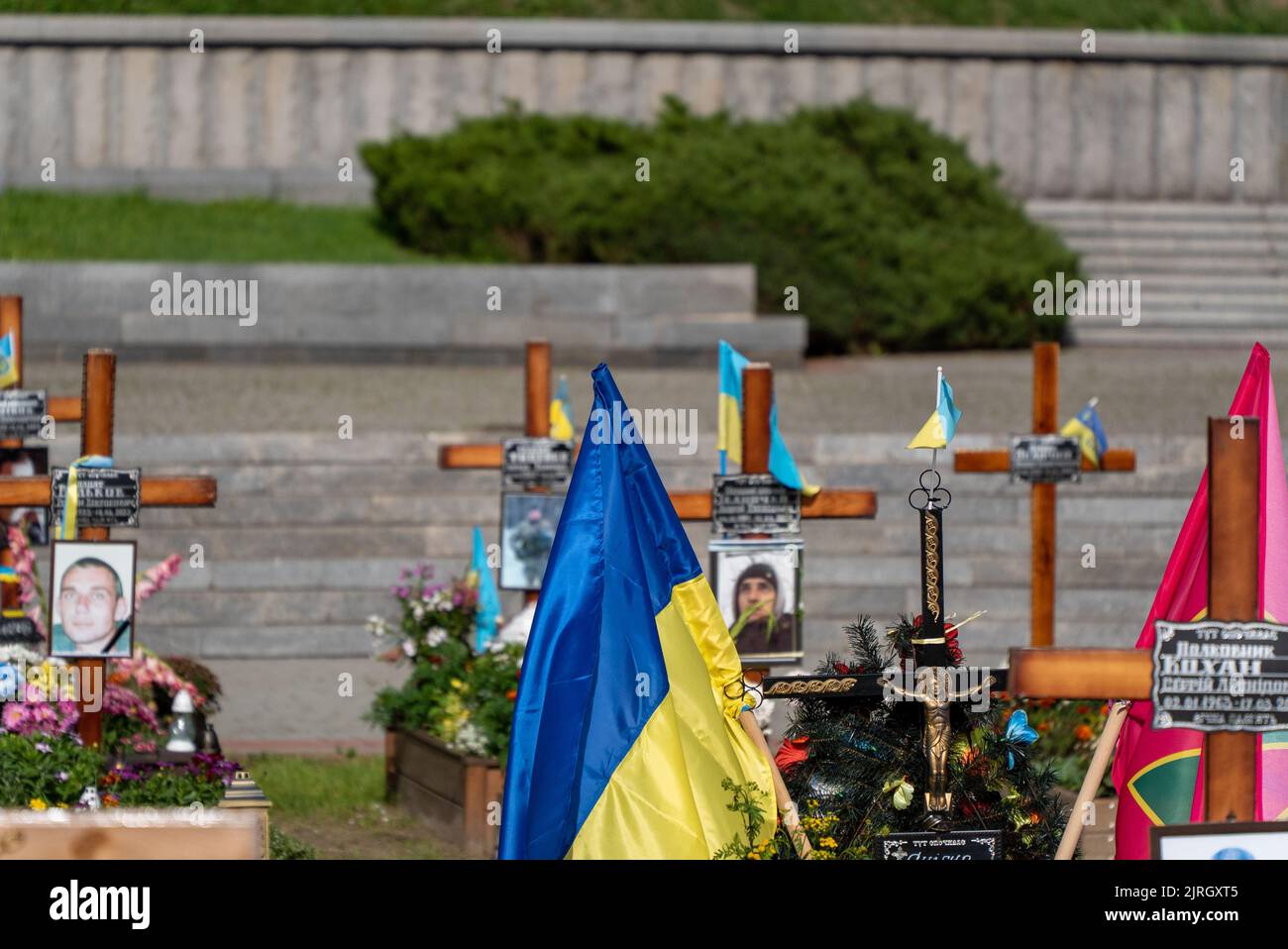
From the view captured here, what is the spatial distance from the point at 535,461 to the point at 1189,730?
4.76 metres

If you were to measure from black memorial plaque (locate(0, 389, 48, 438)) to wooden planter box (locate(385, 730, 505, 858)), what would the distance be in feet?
7.83

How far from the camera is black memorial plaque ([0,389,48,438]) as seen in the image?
8.95 meters

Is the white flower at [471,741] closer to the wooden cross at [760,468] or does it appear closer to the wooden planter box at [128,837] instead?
the wooden cross at [760,468]

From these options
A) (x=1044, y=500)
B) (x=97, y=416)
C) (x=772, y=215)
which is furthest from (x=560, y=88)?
(x=97, y=416)

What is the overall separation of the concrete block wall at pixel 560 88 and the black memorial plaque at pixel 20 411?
13.2m

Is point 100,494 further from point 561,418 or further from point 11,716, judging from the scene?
point 561,418

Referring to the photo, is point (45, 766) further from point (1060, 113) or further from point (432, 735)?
point (1060, 113)

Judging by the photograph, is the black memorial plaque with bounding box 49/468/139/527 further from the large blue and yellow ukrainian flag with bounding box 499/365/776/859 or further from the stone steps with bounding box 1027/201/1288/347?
the stone steps with bounding box 1027/201/1288/347

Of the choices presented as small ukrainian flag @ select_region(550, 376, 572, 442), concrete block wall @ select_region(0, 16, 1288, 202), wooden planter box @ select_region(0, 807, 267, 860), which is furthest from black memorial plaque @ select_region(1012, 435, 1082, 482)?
concrete block wall @ select_region(0, 16, 1288, 202)

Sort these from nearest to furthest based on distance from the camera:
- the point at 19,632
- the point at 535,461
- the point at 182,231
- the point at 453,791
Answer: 1. the point at 453,791
2. the point at 19,632
3. the point at 535,461
4. the point at 182,231

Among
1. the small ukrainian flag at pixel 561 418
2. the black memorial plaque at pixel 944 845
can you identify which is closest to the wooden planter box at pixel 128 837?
the black memorial plaque at pixel 944 845

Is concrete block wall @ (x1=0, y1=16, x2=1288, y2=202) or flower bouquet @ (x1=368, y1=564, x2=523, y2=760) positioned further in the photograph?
concrete block wall @ (x1=0, y1=16, x2=1288, y2=202)

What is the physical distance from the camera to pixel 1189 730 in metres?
4.79
